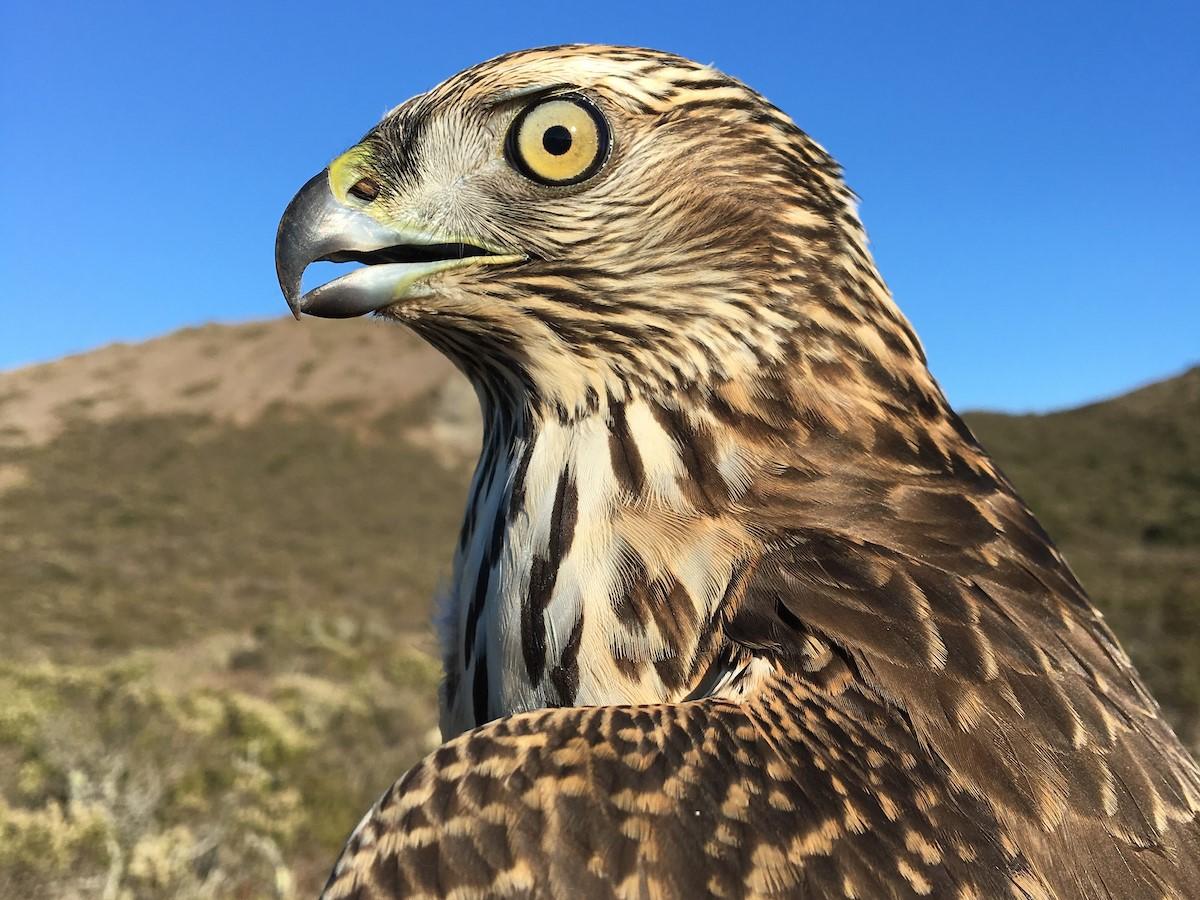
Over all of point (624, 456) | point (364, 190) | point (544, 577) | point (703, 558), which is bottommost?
point (544, 577)

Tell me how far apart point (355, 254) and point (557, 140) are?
1.89ft

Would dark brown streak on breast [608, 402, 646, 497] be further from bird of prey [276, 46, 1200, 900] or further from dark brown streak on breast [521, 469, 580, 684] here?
dark brown streak on breast [521, 469, 580, 684]

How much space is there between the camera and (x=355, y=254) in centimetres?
241

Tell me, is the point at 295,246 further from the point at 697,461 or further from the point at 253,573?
the point at 253,573

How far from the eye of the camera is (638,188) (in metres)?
2.33

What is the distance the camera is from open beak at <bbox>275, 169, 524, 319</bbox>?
2336 millimetres

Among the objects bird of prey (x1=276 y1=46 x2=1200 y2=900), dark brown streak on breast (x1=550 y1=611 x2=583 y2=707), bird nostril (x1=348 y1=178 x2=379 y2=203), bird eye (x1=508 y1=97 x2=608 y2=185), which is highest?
bird eye (x1=508 y1=97 x2=608 y2=185)

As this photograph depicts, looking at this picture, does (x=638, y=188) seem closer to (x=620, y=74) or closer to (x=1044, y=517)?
(x=620, y=74)

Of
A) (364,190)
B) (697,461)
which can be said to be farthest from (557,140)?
(697,461)

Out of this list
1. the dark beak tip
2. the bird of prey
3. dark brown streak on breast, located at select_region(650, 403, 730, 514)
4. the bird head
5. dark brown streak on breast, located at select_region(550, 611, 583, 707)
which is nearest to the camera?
the bird of prey

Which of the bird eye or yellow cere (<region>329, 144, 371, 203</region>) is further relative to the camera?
yellow cere (<region>329, 144, 371, 203</region>)

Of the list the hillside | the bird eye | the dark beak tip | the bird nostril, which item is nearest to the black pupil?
the bird eye

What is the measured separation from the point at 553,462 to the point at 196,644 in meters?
17.6

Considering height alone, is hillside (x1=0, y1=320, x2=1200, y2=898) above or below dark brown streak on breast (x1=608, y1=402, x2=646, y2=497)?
below
